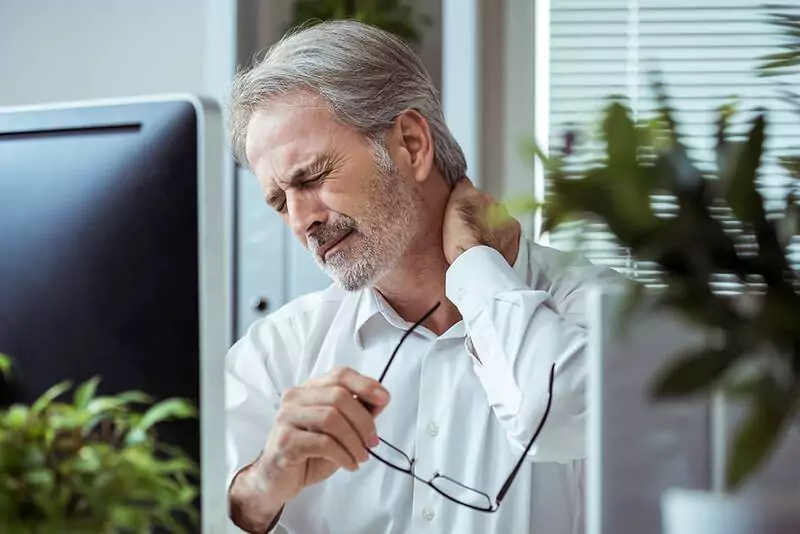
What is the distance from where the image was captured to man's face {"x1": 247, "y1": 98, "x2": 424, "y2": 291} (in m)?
1.74

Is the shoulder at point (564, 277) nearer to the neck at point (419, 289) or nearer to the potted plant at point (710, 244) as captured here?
the neck at point (419, 289)

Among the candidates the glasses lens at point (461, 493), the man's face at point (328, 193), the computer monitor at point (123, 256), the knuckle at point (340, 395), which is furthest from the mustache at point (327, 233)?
the computer monitor at point (123, 256)

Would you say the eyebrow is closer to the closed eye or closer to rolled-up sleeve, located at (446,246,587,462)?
the closed eye

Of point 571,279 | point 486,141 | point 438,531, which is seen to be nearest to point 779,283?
point 438,531

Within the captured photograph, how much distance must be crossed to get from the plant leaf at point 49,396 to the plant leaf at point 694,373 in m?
0.41

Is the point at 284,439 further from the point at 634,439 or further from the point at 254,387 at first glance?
the point at 634,439

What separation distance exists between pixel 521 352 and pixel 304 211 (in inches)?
16.8

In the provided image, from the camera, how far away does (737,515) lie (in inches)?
26.4

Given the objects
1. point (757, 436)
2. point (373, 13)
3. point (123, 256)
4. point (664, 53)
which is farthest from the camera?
point (664, 53)

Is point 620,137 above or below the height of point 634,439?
above

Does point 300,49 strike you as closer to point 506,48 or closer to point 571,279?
point 571,279

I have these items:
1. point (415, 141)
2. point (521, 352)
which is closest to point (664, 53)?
point (415, 141)

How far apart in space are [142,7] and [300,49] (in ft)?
4.46

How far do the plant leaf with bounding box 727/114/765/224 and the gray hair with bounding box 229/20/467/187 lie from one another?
120 centimetres
